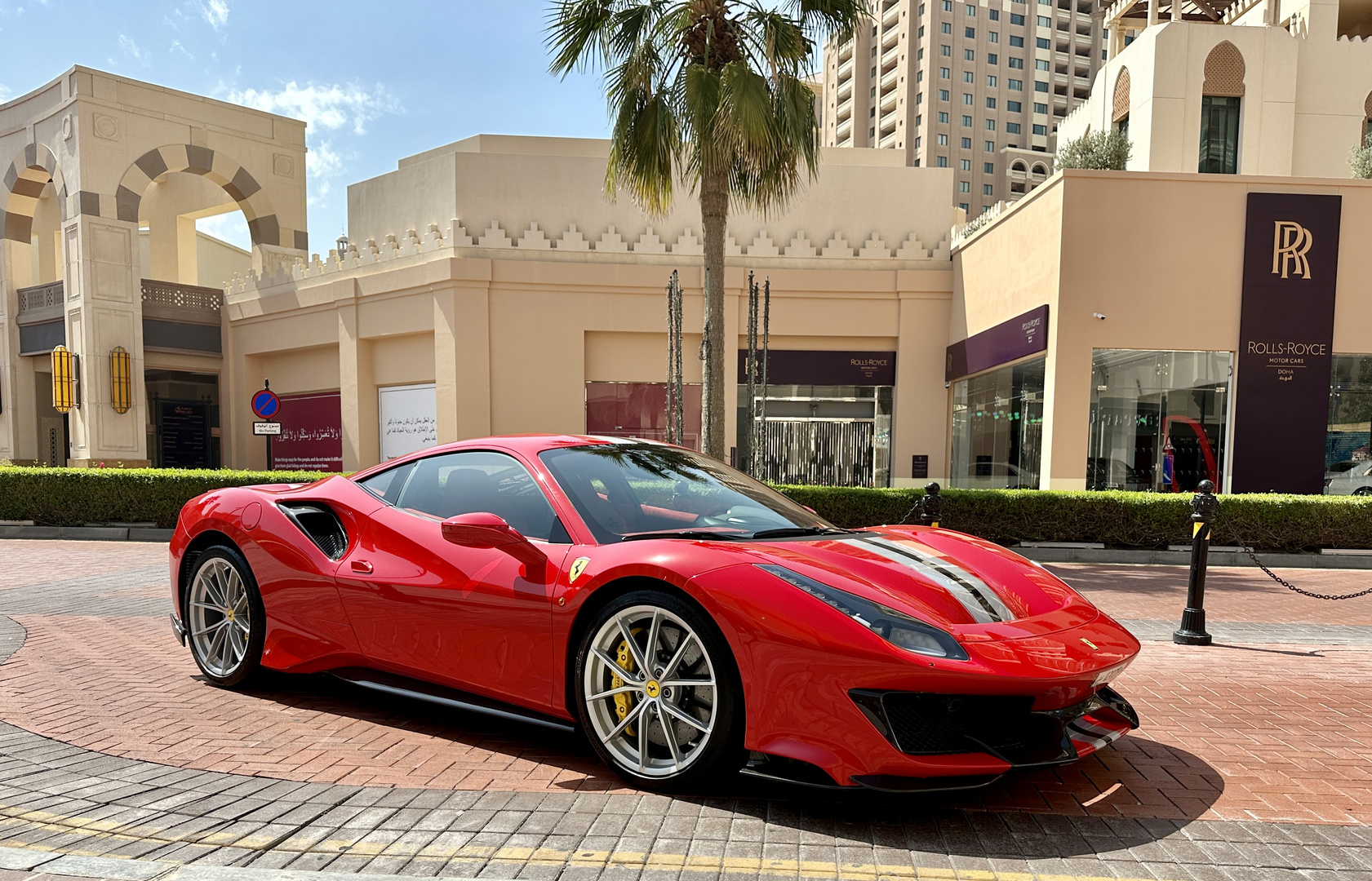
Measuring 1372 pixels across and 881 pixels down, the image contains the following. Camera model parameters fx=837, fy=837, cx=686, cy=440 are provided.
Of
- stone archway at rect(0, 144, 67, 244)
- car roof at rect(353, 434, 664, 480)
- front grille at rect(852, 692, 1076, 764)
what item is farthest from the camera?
stone archway at rect(0, 144, 67, 244)

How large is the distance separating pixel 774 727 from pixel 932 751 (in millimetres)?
496

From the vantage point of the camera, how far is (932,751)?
2.61 metres

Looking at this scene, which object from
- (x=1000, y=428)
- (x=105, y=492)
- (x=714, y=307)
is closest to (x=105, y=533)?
(x=105, y=492)

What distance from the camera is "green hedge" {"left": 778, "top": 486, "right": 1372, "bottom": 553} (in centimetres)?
1130

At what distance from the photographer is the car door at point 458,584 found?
3297 millimetres

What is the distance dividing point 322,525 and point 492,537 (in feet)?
4.47

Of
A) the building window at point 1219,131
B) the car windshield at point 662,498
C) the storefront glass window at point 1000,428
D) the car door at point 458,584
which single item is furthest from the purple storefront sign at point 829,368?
the car door at point 458,584

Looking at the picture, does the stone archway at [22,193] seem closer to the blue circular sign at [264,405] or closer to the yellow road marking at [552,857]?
the blue circular sign at [264,405]

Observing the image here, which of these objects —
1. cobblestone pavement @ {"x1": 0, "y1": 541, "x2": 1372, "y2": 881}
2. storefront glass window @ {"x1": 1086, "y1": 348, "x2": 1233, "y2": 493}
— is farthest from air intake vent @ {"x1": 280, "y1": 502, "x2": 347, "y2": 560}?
storefront glass window @ {"x1": 1086, "y1": 348, "x2": 1233, "y2": 493}

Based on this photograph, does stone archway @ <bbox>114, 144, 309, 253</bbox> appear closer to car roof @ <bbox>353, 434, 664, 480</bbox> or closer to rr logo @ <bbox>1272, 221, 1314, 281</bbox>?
car roof @ <bbox>353, 434, 664, 480</bbox>

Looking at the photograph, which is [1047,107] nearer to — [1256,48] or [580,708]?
[1256,48]

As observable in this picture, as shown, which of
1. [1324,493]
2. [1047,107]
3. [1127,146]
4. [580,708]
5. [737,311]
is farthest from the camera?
[1047,107]

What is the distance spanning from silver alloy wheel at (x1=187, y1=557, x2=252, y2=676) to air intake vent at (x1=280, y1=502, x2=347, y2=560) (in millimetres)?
481

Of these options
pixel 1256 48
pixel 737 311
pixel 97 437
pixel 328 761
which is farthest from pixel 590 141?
pixel 1256 48
